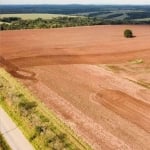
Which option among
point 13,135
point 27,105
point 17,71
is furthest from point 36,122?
point 17,71

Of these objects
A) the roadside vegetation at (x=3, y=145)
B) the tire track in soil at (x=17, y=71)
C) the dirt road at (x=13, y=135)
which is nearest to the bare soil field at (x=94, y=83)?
the tire track in soil at (x=17, y=71)

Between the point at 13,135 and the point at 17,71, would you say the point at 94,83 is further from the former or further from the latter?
the point at 13,135

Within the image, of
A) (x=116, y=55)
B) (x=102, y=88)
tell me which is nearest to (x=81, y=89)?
(x=102, y=88)

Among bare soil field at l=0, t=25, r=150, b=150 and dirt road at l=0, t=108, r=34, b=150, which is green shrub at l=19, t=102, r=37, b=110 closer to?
bare soil field at l=0, t=25, r=150, b=150

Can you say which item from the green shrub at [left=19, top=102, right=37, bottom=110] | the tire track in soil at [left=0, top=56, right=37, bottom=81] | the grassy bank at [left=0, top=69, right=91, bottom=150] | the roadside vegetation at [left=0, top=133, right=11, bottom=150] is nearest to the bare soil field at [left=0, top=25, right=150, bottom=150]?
the tire track in soil at [left=0, top=56, right=37, bottom=81]

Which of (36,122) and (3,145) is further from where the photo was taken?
(36,122)

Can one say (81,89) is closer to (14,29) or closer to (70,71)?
(70,71)

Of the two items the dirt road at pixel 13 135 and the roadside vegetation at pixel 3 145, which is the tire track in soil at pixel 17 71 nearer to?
the dirt road at pixel 13 135
